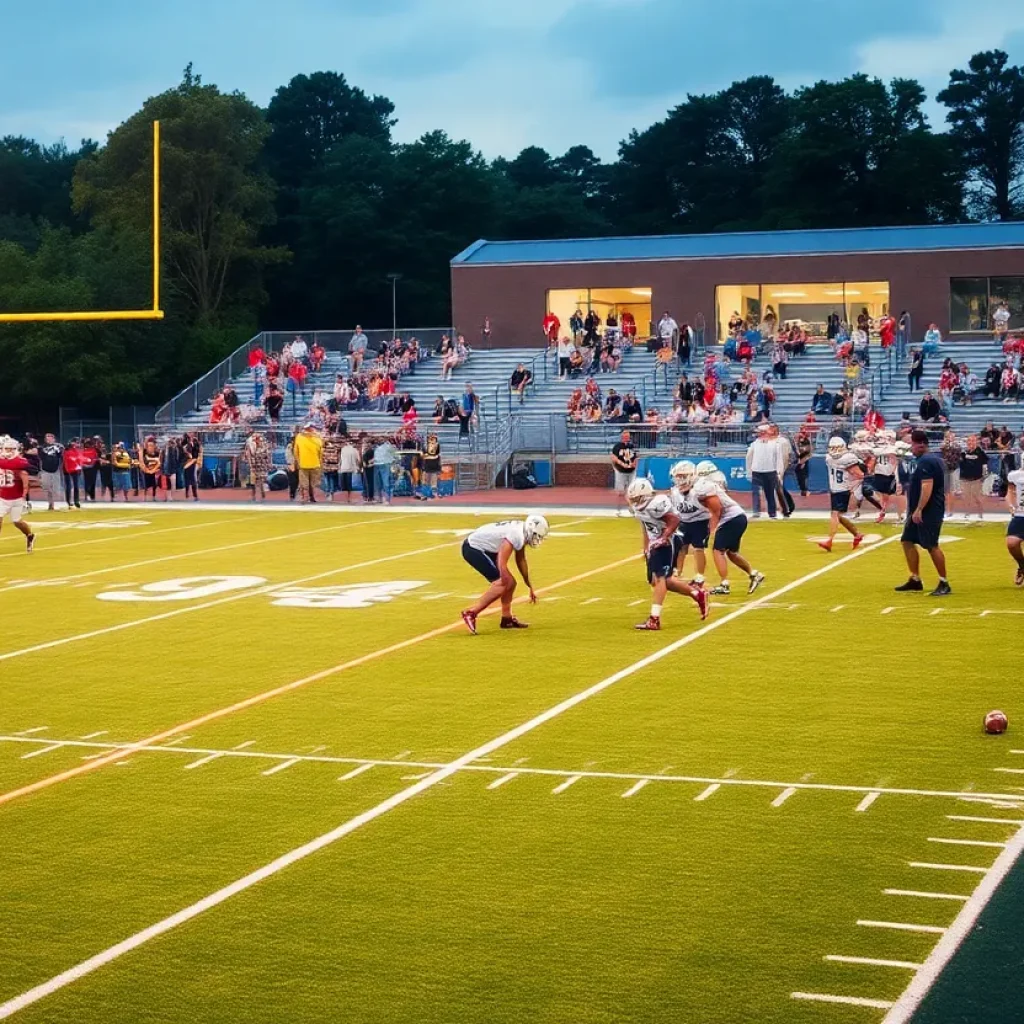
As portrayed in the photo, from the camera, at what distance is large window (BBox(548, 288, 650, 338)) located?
44781 mm

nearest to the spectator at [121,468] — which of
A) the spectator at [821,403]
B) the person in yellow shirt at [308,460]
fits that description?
the person in yellow shirt at [308,460]

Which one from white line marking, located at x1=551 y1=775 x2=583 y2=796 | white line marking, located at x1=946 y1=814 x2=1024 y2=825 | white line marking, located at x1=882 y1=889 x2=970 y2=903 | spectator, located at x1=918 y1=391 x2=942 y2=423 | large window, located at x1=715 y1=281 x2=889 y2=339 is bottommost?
white line marking, located at x1=882 y1=889 x2=970 y2=903

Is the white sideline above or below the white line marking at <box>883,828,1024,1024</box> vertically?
above

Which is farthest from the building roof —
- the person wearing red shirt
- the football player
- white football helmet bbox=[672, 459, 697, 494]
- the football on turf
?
the football on turf

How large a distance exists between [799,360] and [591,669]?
91.3ft

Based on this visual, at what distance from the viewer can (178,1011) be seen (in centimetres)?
579

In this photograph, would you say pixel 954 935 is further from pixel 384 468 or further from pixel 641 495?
pixel 384 468

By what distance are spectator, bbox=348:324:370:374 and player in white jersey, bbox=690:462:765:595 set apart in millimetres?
27545

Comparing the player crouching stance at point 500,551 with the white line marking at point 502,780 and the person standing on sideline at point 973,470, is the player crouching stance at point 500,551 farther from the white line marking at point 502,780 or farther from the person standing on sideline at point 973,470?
the person standing on sideline at point 973,470

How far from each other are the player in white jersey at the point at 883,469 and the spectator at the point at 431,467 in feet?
33.8

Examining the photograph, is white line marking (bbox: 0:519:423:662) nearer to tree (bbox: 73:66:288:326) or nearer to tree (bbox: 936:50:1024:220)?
tree (bbox: 73:66:288:326)

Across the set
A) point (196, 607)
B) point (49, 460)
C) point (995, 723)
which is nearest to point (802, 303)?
point (49, 460)

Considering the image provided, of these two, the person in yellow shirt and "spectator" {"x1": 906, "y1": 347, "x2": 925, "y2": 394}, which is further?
"spectator" {"x1": 906, "y1": 347, "x2": 925, "y2": 394}

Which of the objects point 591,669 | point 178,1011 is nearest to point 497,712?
point 591,669
